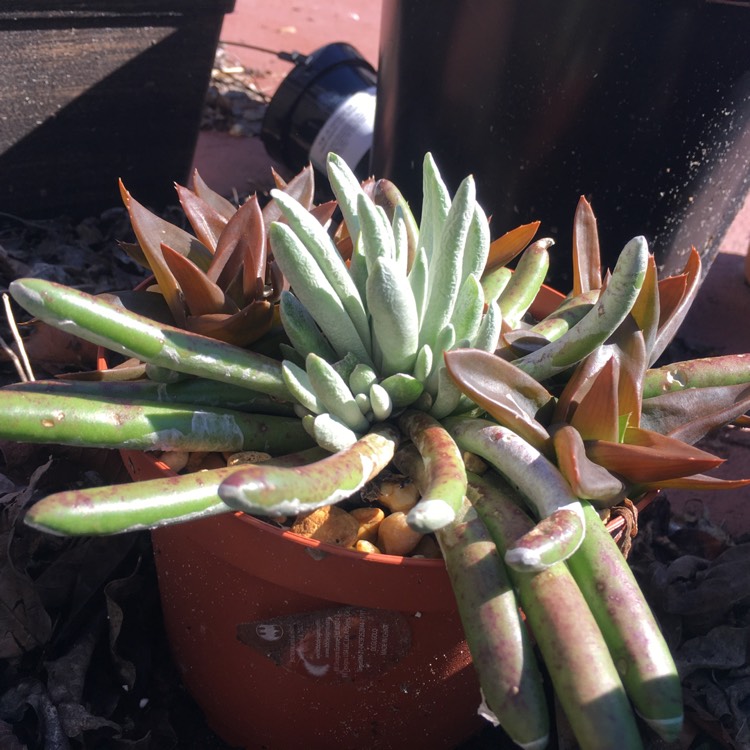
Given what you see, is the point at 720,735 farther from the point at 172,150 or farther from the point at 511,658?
the point at 172,150

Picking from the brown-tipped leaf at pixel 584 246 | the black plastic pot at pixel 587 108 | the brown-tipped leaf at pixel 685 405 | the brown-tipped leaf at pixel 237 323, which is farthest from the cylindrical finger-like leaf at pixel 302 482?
the black plastic pot at pixel 587 108

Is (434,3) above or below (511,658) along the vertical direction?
above

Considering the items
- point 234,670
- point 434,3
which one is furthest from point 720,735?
point 434,3

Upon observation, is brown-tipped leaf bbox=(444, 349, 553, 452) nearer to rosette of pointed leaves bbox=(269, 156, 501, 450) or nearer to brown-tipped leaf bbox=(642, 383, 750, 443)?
rosette of pointed leaves bbox=(269, 156, 501, 450)

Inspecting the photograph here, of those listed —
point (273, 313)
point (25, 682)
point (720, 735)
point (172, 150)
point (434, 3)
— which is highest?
point (434, 3)

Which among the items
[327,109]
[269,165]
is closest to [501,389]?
[327,109]

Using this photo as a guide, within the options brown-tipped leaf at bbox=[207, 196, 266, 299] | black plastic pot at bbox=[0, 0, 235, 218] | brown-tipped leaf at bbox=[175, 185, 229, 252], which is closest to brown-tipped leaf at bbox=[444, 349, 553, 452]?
brown-tipped leaf at bbox=[207, 196, 266, 299]
